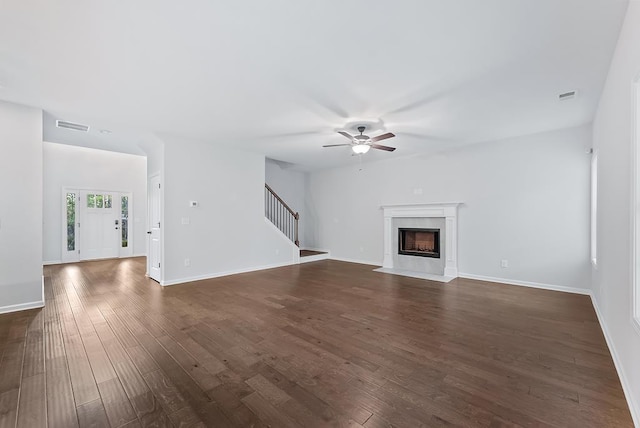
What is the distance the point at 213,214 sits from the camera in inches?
227

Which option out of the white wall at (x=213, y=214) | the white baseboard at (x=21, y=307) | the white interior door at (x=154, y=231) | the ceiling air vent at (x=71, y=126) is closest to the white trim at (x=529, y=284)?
the white wall at (x=213, y=214)

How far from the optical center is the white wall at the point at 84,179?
23.9 ft

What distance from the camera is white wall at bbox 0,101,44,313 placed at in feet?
12.0

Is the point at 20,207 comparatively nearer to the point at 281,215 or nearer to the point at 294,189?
the point at 281,215

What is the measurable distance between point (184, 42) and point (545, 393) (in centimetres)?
Result: 391

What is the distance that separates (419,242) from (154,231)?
18.7ft

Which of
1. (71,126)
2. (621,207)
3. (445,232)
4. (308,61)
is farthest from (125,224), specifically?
(621,207)

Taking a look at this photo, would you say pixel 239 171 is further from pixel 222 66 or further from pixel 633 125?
pixel 633 125

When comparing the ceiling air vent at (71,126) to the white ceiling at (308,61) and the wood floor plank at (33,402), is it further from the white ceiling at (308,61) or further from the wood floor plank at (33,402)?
the wood floor plank at (33,402)

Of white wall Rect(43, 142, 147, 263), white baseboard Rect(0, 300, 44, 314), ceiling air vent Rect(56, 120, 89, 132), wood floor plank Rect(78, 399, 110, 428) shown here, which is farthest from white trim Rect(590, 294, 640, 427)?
white wall Rect(43, 142, 147, 263)

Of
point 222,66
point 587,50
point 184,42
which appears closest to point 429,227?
point 587,50

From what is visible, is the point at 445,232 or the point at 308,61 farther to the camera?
the point at 445,232

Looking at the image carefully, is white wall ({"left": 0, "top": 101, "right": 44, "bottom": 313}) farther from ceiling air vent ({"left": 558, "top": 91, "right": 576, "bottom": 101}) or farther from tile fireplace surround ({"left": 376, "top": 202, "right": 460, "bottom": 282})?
ceiling air vent ({"left": 558, "top": 91, "right": 576, "bottom": 101})

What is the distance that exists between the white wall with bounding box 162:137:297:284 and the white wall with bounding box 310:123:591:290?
2.95m
